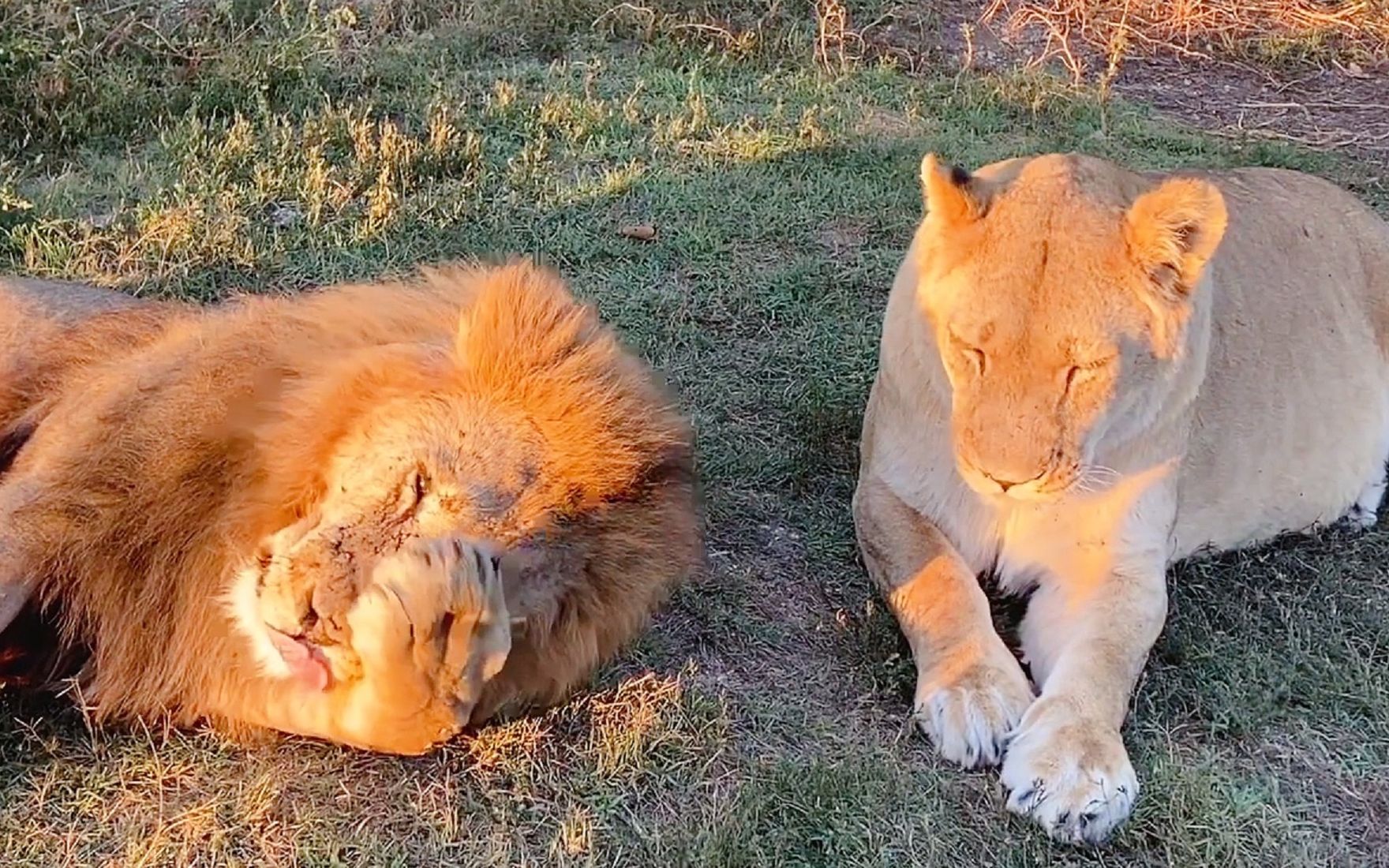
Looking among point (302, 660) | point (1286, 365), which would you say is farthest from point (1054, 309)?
point (302, 660)

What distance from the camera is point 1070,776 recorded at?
2293mm

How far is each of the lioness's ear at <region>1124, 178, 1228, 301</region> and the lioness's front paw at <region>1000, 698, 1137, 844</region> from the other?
31.2 inches

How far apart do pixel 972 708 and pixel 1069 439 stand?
48cm

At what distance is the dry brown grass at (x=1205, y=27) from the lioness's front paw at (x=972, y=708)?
510 centimetres

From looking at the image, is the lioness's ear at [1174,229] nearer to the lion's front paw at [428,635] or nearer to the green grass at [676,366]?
the green grass at [676,366]

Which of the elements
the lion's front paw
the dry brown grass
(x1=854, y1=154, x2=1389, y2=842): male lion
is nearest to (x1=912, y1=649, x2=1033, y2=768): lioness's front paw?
(x1=854, y1=154, x2=1389, y2=842): male lion

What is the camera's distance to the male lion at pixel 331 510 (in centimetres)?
198

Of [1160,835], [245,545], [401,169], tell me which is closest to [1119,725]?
[1160,835]

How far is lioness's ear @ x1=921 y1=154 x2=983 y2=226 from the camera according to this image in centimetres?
266

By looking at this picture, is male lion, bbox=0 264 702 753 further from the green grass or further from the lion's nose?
the lion's nose

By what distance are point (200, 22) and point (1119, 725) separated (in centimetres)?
457

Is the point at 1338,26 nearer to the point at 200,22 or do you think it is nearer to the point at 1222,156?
the point at 1222,156

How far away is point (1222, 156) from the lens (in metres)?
5.82

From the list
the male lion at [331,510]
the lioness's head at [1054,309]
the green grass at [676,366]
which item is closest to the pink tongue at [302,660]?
the male lion at [331,510]
